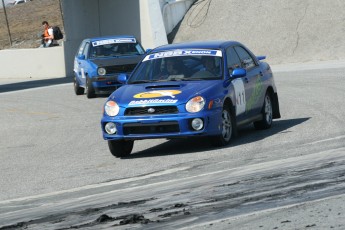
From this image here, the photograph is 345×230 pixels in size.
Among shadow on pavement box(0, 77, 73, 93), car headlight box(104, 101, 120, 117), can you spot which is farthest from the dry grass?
car headlight box(104, 101, 120, 117)

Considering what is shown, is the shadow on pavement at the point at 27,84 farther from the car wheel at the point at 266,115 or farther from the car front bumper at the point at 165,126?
the car front bumper at the point at 165,126

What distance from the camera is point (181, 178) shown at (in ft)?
34.1

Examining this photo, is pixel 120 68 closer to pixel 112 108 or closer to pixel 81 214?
pixel 112 108

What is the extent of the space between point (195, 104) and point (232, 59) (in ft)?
5.83

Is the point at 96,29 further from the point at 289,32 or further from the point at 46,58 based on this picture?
the point at 289,32

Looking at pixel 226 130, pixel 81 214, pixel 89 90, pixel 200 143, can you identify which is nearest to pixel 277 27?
pixel 89 90

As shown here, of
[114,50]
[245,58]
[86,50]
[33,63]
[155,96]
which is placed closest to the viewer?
[155,96]

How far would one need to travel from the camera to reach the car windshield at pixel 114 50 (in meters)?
25.0

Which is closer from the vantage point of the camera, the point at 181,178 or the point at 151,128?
the point at 181,178

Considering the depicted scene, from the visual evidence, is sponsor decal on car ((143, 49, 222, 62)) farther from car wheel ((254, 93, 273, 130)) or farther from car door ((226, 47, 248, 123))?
car wheel ((254, 93, 273, 130))

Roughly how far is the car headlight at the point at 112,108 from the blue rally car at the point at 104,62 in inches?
439

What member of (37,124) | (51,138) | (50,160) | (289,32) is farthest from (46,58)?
(50,160)

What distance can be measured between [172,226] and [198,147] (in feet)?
19.7

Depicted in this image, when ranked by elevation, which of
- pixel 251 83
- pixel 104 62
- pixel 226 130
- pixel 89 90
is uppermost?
pixel 251 83
